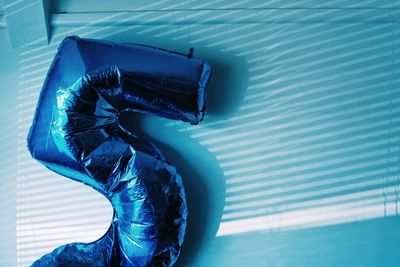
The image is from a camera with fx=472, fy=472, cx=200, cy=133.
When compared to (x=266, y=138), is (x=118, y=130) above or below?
above

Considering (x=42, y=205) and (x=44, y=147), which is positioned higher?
(x=44, y=147)

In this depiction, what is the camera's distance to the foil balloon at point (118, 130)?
5.47 feet

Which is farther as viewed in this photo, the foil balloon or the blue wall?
the blue wall

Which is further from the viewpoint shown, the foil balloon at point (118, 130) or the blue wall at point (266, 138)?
the blue wall at point (266, 138)

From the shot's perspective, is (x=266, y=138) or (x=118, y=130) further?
(x=266, y=138)

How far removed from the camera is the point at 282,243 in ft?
6.46

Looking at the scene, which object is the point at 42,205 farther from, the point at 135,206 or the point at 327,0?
the point at 327,0

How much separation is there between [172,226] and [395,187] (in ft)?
3.16

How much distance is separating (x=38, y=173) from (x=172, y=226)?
2.01ft

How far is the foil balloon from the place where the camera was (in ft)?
5.47

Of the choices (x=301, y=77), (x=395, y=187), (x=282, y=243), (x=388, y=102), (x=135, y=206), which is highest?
(x=301, y=77)

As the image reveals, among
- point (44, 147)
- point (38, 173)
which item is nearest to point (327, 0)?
point (44, 147)

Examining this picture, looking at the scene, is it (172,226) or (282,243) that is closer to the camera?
(172,226)

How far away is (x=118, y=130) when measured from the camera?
1779 mm
